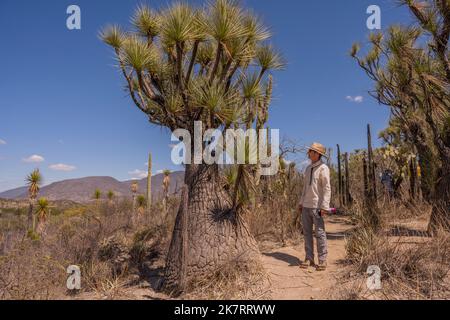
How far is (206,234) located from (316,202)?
1.67m

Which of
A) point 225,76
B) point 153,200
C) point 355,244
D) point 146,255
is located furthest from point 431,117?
point 153,200

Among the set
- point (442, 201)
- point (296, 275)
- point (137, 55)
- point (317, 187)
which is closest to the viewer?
point (137, 55)

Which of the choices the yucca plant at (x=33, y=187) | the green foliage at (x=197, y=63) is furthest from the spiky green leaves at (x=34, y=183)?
the green foliage at (x=197, y=63)

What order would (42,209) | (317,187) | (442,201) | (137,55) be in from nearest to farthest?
(137,55)
(317,187)
(442,201)
(42,209)

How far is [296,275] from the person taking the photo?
4.23 metres

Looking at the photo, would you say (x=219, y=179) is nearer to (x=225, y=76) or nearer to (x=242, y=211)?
(x=242, y=211)

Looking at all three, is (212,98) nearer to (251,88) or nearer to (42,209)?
(251,88)

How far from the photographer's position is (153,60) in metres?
4.48

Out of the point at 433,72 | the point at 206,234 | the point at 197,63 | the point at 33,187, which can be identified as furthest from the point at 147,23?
the point at 33,187

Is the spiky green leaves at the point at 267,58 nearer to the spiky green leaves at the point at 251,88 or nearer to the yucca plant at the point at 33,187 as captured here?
the spiky green leaves at the point at 251,88

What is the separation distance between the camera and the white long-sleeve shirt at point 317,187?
171 inches

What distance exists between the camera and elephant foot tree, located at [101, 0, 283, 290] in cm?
399

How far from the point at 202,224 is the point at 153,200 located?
6810mm

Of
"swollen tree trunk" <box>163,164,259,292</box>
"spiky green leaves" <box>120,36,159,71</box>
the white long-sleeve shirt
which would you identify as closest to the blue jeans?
the white long-sleeve shirt
